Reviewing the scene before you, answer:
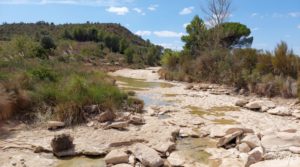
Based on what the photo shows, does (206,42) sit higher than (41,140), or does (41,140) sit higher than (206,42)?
(206,42)

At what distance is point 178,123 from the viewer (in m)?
7.41

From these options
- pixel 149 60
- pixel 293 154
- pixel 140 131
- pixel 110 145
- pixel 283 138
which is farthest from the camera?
pixel 149 60

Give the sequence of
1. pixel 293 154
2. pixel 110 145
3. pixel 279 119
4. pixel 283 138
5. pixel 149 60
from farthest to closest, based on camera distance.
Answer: pixel 149 60, pixel 279 119, pixel 110 145, pixel 283 138, pixel 293 154

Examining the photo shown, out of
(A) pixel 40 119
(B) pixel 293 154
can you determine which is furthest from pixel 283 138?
(A) pixel 40 119

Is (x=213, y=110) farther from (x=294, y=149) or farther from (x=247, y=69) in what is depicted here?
(x=247, y=69)

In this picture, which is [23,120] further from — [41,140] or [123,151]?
[123,151]

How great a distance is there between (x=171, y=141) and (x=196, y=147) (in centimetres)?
50

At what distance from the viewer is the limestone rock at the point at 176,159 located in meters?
4.85

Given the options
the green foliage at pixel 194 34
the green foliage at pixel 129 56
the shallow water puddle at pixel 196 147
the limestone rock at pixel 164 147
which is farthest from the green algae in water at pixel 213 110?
the green foliage at pixel 129 56

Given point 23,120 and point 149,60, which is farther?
point 149,60

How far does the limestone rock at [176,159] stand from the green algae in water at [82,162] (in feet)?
3.57

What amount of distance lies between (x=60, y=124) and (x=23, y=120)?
1.01 meters

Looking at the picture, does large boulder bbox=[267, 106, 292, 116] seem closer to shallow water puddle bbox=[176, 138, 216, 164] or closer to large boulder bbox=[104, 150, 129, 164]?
shallow water puddle bbox=[176, 138, 216, 164]

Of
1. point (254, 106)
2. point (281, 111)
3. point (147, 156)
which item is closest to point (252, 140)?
point (147, 156)
